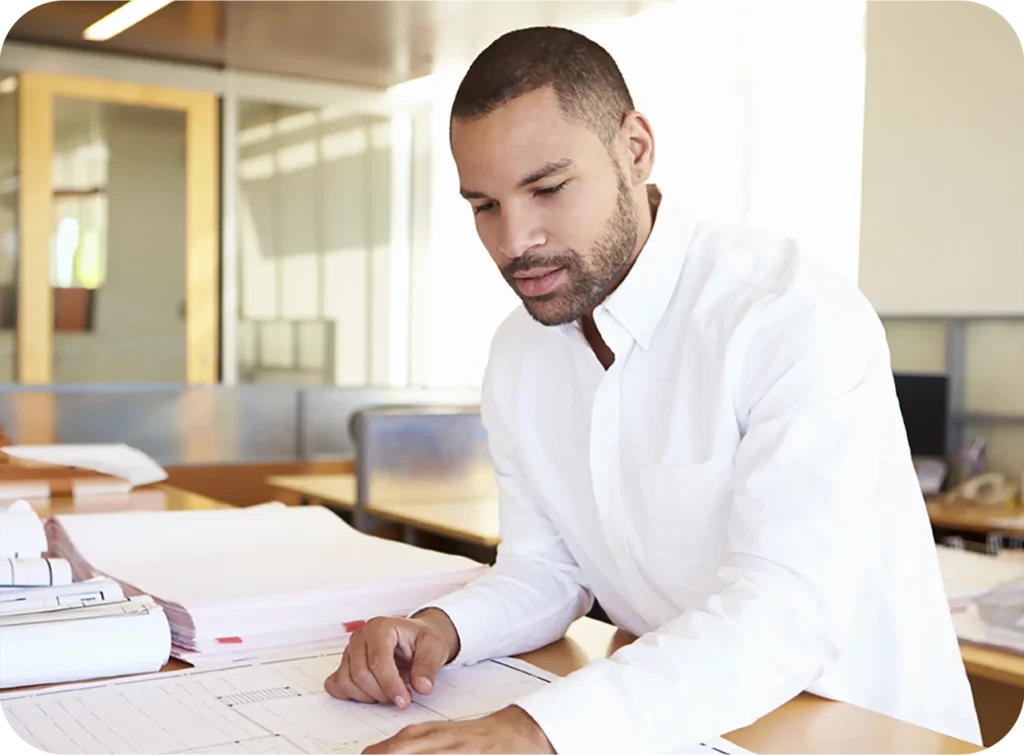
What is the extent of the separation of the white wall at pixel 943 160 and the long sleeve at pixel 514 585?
4.03 m

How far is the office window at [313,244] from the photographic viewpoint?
659 centimetres

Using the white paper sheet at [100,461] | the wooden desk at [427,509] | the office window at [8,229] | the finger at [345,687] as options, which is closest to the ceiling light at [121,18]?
the office window at [8,229]

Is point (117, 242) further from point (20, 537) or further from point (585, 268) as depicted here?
point (585, 268)

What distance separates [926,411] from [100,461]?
373 centimetres

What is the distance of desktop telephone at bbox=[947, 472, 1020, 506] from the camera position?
15.1 feet

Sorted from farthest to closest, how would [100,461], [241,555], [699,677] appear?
1. [100,461]
2. [241,555]
3. [699,677]

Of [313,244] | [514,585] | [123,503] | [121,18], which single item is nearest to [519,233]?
[514,585]

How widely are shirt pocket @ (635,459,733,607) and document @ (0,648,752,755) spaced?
0.65 feet

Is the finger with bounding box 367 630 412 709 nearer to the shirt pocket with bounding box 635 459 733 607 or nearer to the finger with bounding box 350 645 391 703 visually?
the finger with bounding box 350 645 391 703

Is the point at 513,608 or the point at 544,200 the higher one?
the point at 544,200

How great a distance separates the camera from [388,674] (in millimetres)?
937

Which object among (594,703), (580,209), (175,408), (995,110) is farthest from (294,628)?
(175,408)

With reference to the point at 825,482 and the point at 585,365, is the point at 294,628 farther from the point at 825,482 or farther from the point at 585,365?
the point at 825,482

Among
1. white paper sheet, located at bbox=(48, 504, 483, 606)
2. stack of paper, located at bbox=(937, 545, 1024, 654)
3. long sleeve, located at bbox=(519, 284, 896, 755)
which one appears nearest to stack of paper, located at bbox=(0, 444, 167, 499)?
white paper sheet, located at bbox=(48, 504, 483, 606)
